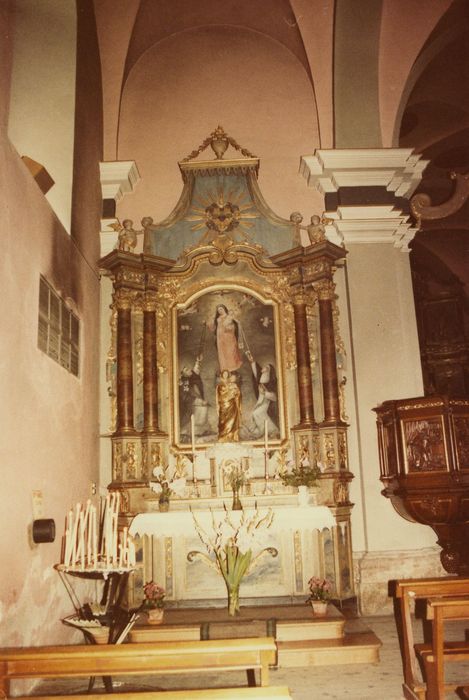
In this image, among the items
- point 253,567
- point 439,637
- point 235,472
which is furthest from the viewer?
point 235,472

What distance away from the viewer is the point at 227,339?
731 cm

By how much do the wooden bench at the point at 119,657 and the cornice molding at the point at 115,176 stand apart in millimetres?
6051

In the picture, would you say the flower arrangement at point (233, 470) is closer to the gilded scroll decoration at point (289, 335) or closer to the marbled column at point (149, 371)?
the marbled column at point (149, 371)

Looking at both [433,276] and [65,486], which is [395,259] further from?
[433,276]

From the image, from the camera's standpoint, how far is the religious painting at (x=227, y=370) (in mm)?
7055

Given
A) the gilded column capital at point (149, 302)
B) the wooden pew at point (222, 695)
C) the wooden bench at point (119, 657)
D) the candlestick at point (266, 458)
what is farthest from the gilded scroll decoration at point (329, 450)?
the wooden pew at point (222, 695)

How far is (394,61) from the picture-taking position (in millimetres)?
7941

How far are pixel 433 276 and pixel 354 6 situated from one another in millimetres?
7161

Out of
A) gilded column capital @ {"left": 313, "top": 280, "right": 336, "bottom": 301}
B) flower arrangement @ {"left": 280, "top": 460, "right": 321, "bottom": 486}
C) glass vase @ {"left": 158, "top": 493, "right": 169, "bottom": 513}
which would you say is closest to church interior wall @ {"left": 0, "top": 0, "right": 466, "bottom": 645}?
gilded column capital @ {"left": 313, "top": 280, "right": 336, "bottom": 301}

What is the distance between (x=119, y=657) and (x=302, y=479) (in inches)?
159

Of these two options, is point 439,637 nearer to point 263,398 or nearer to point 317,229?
point 263,398

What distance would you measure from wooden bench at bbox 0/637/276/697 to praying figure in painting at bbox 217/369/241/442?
4308 millimetres

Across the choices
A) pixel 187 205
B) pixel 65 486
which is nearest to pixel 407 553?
pixel 65 486

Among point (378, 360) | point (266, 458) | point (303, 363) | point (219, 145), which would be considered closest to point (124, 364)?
Result: point (266, 458)
